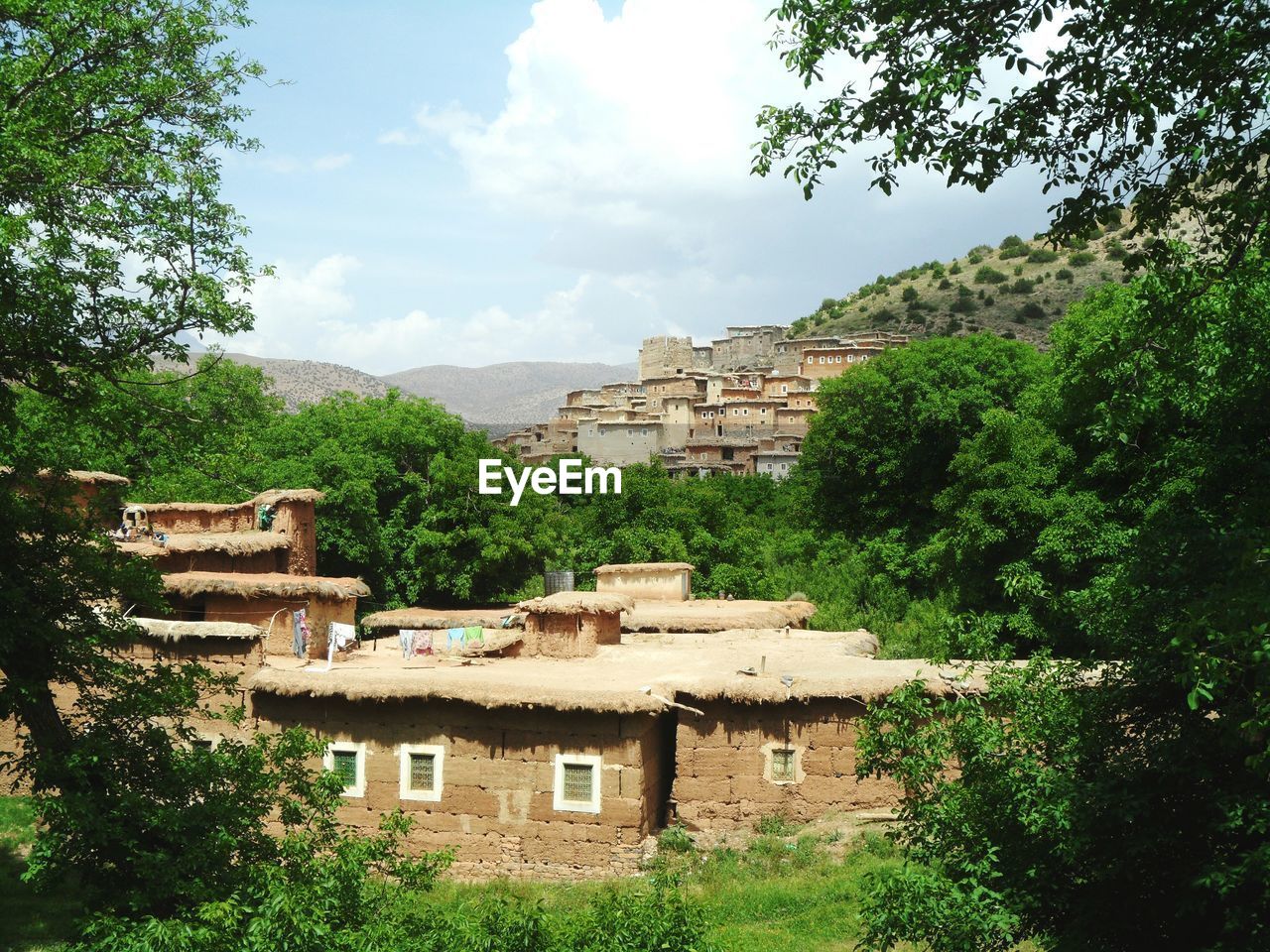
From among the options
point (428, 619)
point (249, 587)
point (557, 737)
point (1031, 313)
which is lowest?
point (557, 737)

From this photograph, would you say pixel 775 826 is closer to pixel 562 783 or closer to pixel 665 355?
pixel 562 783

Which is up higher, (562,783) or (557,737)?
(557,737)

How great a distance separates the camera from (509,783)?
621 inches

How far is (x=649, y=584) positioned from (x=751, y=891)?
601 inches

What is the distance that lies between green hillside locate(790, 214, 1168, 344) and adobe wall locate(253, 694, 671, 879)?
73.5m

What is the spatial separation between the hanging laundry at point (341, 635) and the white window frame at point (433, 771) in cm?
374

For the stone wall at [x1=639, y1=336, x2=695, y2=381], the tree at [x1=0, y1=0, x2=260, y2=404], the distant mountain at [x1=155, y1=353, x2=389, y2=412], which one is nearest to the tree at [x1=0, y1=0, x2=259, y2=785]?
the tree at [x1=0, y1=0, x2=260, y2=404]

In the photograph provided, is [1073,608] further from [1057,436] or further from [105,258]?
[1057,436]

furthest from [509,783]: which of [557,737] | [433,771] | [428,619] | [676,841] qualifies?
[428,619]

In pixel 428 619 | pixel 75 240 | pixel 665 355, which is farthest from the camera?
pixel 665 355

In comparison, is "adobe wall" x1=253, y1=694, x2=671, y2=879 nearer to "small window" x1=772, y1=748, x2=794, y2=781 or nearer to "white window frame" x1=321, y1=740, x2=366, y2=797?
"white window frame" x1=321, y1=740, x2=366, y2=797

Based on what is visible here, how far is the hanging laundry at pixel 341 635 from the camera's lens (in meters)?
19.2

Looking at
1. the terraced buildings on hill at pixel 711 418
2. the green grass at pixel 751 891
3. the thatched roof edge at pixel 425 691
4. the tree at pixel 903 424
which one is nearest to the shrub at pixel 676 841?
the green grass at pixel 751 891

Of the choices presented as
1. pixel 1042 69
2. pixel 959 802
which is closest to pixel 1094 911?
pixel 959 802
